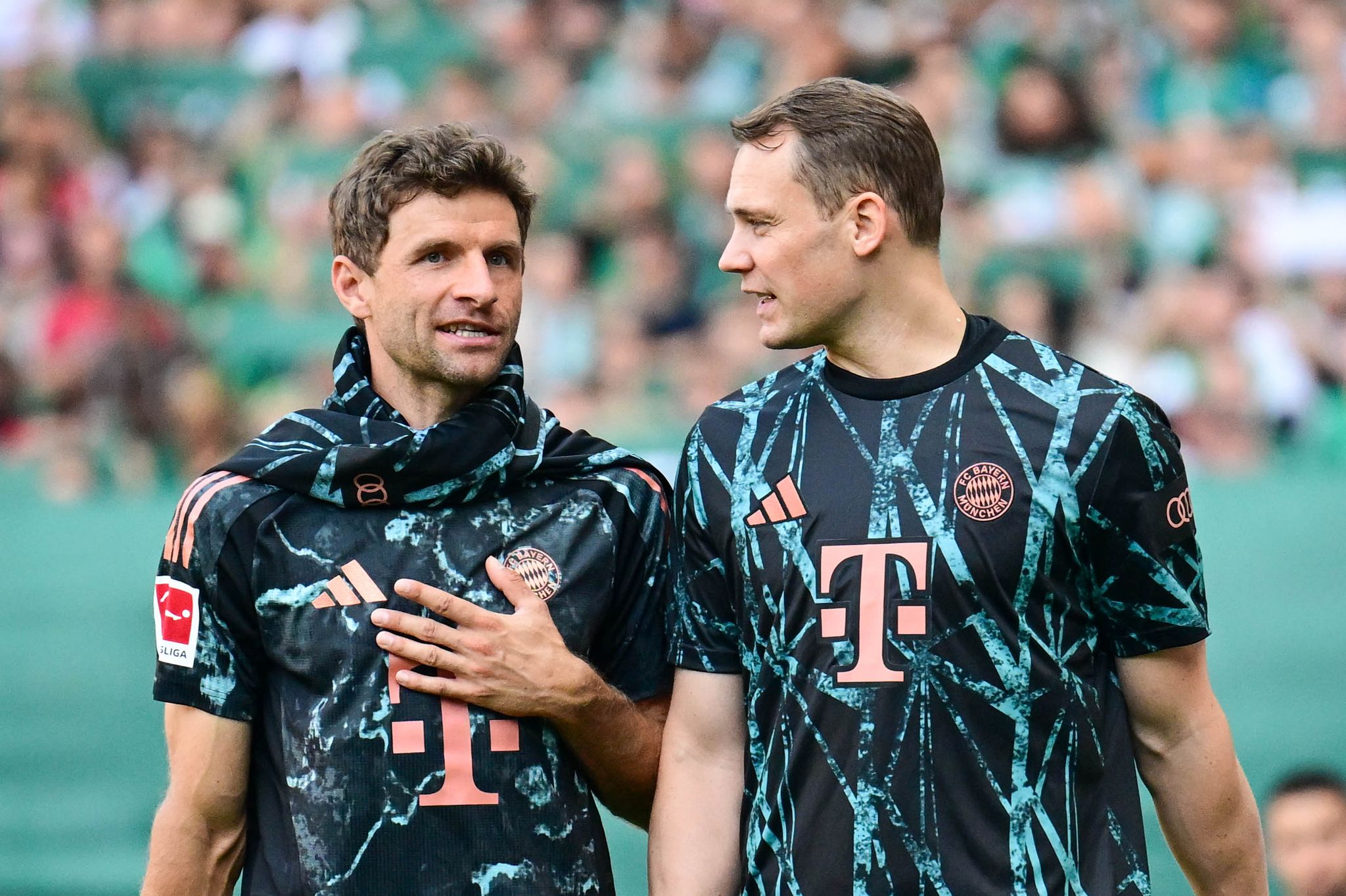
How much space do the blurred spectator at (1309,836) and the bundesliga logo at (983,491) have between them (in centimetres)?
Result: 359

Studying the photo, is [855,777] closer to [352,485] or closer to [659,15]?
[352,485]

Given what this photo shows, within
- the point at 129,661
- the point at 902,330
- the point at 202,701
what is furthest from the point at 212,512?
the point at 129,661

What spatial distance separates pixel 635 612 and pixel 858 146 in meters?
0.87

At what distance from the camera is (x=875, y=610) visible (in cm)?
238

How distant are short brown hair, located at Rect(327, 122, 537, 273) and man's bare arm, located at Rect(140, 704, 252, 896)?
79 cm

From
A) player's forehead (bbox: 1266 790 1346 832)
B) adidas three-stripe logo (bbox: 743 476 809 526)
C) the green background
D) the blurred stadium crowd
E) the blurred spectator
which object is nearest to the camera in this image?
adidas three-stripe logo (bbox: 743 476 809 526)

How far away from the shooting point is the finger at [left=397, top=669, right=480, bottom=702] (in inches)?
99.4

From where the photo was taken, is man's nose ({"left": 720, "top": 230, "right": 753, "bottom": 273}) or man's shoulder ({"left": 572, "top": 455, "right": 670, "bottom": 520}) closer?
man's nose ({"left": 720, "top": 230, "right": 753, "bottom": 273})

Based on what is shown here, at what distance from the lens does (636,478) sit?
2.80m

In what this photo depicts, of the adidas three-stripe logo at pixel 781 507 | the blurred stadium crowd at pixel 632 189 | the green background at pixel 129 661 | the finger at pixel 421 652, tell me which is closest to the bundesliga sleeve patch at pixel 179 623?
the finger at pixel 421 652

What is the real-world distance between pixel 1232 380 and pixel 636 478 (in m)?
4.43

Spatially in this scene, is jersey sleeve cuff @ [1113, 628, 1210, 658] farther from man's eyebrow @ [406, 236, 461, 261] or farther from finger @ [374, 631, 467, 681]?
man's eyebrow @ [406, 236, 461, 261]

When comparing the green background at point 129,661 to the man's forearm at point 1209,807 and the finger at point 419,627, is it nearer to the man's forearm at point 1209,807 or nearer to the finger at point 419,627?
the man's forearm at point 1209,807

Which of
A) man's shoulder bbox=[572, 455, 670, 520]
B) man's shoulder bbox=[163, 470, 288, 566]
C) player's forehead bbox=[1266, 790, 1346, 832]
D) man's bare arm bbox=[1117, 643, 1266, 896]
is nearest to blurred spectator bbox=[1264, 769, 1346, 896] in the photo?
player's forehead bbox=[1266, 790, 1346, 832]
